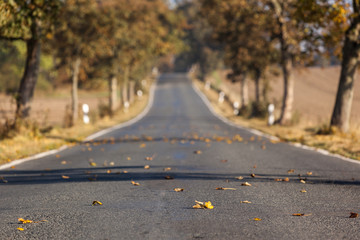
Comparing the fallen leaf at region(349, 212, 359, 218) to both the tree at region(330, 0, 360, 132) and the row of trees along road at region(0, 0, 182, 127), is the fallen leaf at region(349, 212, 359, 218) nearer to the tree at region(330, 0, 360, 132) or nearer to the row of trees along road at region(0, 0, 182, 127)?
the row of trees along road at region(0, 0, 182, 127)

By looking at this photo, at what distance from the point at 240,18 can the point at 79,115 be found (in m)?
13.3

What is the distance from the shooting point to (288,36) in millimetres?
23906

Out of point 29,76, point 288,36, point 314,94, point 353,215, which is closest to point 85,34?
point 29,76

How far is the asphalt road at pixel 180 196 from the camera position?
486cm

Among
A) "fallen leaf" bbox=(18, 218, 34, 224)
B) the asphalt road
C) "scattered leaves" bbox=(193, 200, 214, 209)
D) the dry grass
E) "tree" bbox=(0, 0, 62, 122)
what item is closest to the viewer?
the asphalt road

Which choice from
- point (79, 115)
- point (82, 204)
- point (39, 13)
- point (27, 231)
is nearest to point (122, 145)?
point (39, 13)

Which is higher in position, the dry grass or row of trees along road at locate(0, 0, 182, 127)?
row of trees along road at locate(0, 0, 182, 127)

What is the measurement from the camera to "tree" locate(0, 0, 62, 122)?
12.3m

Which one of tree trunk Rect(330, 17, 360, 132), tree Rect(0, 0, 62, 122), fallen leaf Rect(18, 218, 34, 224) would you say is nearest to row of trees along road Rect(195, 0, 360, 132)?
tree trunk Rect(330, 17, 360, 132)

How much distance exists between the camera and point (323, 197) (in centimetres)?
650

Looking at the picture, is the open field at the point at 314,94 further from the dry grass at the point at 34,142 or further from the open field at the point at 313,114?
the dry grass at the point at 34,142

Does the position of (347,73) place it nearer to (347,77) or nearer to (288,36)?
(347,77)

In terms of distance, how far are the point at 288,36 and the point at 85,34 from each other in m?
10.3

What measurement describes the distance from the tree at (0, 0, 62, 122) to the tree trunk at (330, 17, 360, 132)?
9.71 m
